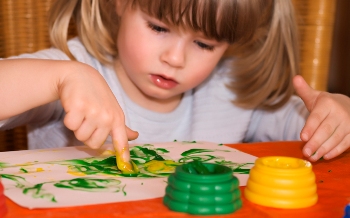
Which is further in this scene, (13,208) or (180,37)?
(180,37)

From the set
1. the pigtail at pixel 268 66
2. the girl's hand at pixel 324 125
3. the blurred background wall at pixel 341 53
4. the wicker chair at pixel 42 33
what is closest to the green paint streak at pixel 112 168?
the girl's hand at pixel 324 125

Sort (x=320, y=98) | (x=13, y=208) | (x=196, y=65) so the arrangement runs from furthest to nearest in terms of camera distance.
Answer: (x=196, y=65) → (x=320, y=98) → (x=13, y=208)

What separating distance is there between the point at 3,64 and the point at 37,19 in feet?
2.05

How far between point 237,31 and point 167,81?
0.21m

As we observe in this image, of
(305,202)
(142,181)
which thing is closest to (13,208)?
(142,181)

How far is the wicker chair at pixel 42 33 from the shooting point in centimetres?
158

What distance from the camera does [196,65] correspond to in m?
1.29

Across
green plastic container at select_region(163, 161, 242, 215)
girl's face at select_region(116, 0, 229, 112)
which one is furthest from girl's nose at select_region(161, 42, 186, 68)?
green plastic container at select_region(163, 161, 242, 215)

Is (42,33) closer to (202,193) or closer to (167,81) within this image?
(167,81)

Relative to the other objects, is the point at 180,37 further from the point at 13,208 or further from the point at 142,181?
the point at 13,208

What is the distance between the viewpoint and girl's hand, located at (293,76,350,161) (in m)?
1.00

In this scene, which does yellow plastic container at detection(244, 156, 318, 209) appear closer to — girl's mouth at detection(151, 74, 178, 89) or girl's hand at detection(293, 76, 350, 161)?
girl's hand at detection(293, 76, 350, 161)

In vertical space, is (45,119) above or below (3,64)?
below

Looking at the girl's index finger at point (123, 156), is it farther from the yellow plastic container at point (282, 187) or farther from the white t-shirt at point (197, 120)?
the white t-shirt at point (197, 120)
